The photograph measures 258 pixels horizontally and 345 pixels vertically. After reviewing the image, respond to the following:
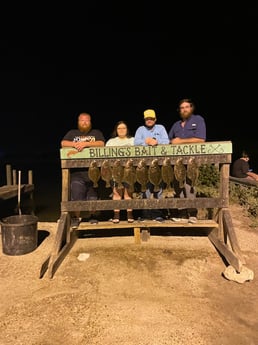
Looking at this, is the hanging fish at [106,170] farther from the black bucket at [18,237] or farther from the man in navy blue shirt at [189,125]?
the black bucket at [18,237]

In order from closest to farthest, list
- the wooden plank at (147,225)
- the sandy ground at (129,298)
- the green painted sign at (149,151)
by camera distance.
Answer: the sandy ground at (129,298) → the green painted sign at (149,151) → the wooden plank at (147,225)

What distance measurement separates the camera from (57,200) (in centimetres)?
1470

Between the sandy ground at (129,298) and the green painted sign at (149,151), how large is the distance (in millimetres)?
1577

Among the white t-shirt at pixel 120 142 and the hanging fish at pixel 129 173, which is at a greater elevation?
the white t-shirt at pixel 120 142

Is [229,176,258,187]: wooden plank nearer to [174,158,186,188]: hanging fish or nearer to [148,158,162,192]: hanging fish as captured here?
[174,158,186,188]: hanging fish

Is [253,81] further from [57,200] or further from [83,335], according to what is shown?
[83,335]

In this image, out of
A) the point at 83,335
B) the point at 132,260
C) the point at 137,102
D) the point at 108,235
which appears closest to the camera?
the point at 83,335

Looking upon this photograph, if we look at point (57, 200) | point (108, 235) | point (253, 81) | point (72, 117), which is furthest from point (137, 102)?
point (108, 235)

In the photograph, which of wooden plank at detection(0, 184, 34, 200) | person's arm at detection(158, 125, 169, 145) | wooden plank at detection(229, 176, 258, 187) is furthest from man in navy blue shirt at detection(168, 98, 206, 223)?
wooden plank at detection(0, 184, 34, 200)

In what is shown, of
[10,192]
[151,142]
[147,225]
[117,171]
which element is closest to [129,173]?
[117,171]

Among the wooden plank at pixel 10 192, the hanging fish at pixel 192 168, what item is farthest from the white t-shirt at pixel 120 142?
the wooden plank at pixel 10 192

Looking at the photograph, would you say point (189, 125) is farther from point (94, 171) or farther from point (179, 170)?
point (94, 171)

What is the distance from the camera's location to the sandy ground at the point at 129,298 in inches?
134

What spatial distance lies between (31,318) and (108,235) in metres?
2.96
